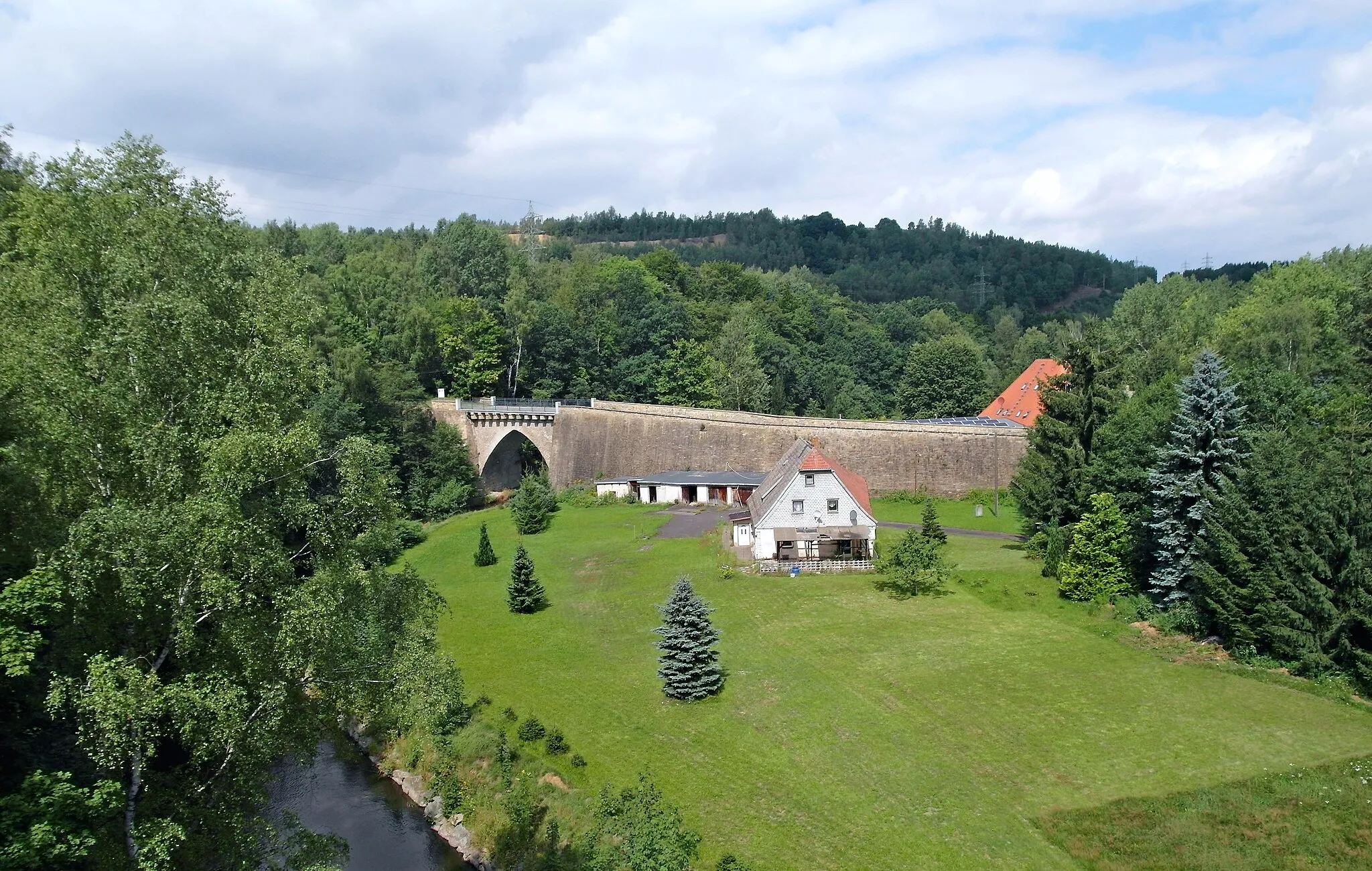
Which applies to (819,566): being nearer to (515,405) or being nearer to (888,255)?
(515,405)

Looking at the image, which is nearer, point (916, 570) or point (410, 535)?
point (916, 570)

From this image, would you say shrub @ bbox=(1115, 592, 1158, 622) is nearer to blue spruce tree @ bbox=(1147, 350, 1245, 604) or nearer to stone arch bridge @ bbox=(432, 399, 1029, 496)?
blue spruce tree @ bbox=(1147, 350, 1245, 604)

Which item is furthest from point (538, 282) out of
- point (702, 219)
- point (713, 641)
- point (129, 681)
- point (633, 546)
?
point (702, 219)

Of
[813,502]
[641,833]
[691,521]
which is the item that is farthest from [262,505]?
[691,521]

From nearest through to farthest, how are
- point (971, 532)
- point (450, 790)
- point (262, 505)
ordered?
1. point (262, 505)
2. point (450, 790)
3. point (971, 532)

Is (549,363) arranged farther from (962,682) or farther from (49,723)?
(49,723)

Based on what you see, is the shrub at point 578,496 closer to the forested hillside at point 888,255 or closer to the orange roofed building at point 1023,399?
the orange roofed building at point 1023,399

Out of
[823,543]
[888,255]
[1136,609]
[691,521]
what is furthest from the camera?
[888,255]

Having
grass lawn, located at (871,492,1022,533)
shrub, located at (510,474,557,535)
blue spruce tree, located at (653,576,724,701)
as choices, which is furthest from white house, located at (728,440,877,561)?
shrub, located at (510,474,557,535)
